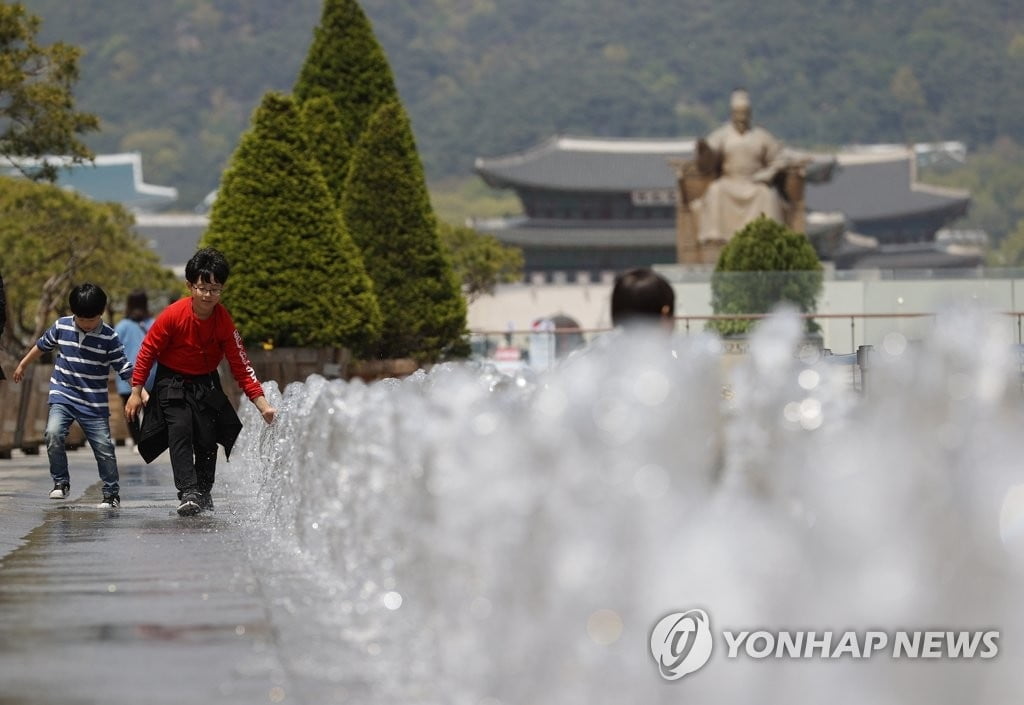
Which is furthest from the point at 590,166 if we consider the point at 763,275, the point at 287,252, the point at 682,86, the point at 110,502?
the point at 682,86

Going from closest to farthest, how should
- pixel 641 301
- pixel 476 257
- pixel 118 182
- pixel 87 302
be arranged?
pixel 641 301 < pixel 87 302 < pixel 476 257 < pixel 118 182

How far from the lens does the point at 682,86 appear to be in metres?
189

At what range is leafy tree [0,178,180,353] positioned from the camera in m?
45.2

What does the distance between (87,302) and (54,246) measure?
36.1m

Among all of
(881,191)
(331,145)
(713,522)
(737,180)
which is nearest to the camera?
(713,522)

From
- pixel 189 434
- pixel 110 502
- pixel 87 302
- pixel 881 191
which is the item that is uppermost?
pixel 881 191

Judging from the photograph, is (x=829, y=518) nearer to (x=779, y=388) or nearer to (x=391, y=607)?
(x=779, y=388)

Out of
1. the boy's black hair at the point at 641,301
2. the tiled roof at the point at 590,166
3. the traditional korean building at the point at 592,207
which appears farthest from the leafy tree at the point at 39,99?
the tiled roof at the point at 590,166

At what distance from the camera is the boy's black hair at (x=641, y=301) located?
6.47m

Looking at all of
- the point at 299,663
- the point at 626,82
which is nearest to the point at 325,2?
the point at 299,663

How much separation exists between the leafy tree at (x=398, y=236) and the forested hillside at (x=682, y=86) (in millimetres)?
134356

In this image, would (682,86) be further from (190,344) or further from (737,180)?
(190,344)

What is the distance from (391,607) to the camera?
660 centimetres

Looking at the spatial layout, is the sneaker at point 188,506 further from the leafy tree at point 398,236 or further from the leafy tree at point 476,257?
the leafy tree at point 476,257
